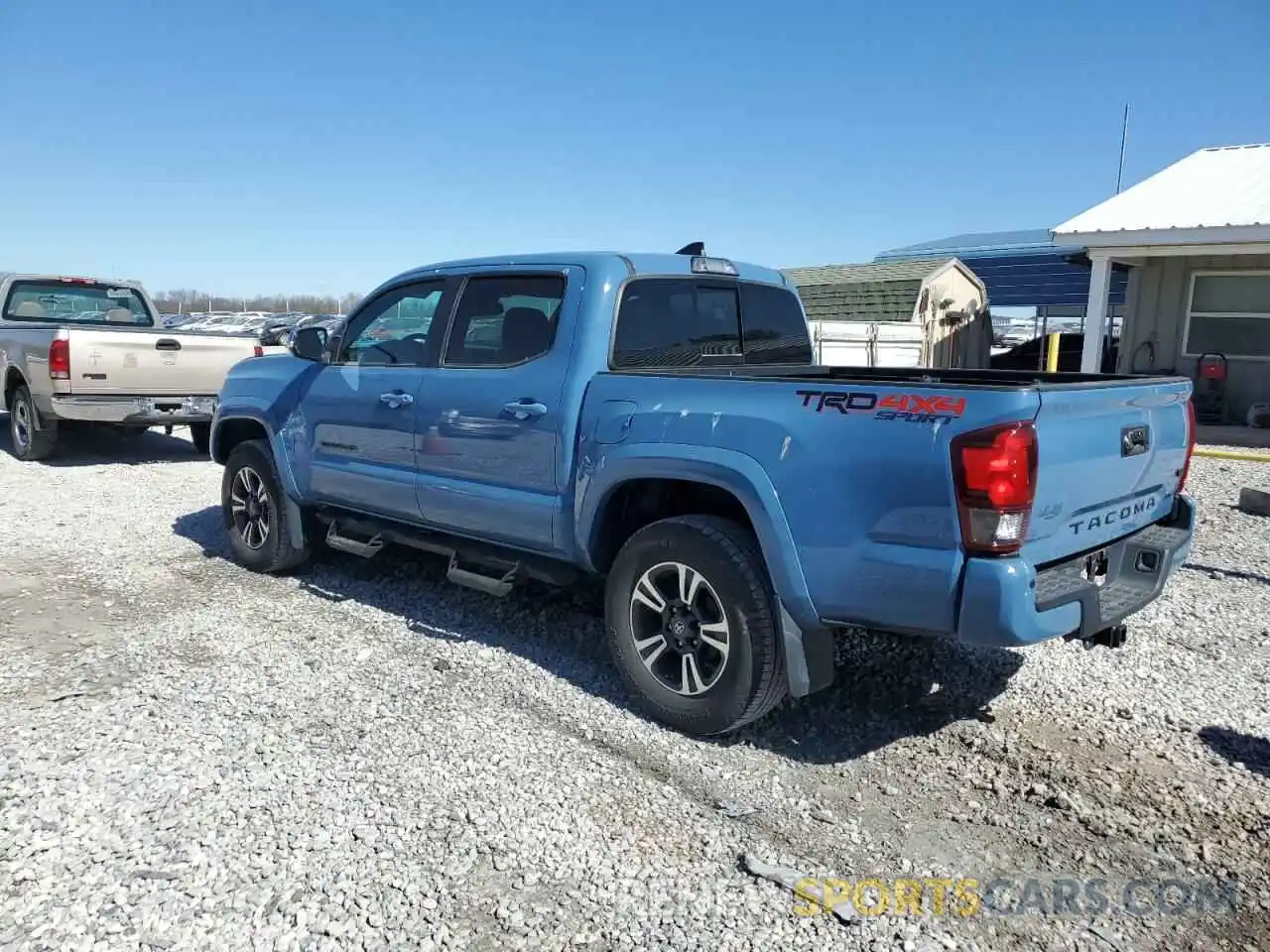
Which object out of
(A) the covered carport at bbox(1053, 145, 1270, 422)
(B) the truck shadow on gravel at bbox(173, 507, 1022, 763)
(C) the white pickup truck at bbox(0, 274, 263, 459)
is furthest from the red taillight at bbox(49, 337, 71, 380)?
(A) the covered carport at bbox(1053, 145, 1270, 422)

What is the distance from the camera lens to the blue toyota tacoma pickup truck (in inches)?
116

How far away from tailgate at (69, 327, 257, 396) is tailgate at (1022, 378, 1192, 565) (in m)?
Answer: 9.02

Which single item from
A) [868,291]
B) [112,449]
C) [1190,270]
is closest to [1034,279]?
[868,291]

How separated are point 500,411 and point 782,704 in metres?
1.82

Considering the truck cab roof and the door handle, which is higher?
the truck cab roof

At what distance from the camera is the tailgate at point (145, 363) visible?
30.9 ft

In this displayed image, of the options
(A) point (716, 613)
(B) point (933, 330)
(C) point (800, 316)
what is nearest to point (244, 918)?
(A) point (716, 613)

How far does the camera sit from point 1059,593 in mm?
3076

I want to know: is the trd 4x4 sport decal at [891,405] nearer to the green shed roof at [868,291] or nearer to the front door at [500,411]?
the front door at [500,411]

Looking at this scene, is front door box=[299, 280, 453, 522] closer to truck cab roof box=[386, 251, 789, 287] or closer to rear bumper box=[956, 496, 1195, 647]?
truck cab roof box=[386, 251, 789, 287]

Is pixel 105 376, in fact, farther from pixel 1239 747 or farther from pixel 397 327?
pixel 1239 747

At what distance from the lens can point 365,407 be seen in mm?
5086

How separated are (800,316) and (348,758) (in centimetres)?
333

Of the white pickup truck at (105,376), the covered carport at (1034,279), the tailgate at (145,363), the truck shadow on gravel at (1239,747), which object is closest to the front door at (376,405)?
the truck shadow on gravel at (1239,747)
